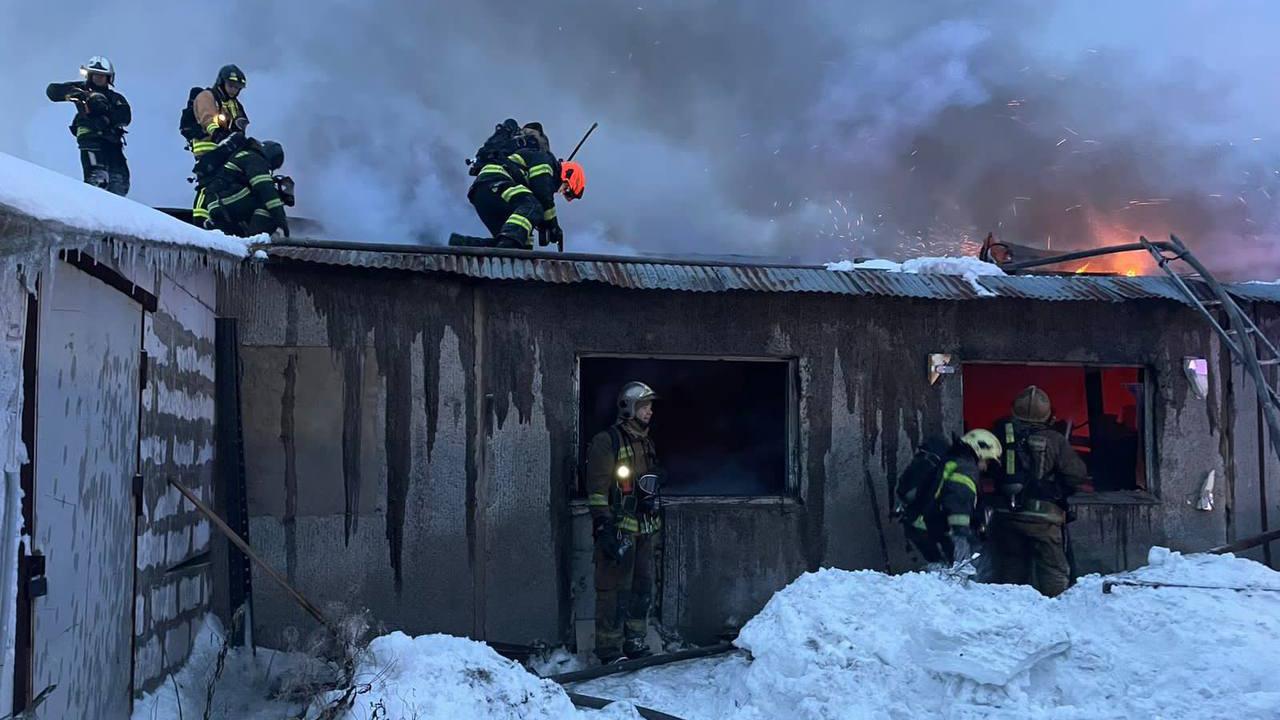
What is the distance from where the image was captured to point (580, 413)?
6.26m

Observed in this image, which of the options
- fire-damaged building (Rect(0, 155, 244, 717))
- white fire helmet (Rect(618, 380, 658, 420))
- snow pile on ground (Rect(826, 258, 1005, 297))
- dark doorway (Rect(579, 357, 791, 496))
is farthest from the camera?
dark doorway (Rect(579, 357, 791, 496))

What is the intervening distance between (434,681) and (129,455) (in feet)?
6.25

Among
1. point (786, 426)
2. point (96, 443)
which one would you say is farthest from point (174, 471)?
point (786, 426)

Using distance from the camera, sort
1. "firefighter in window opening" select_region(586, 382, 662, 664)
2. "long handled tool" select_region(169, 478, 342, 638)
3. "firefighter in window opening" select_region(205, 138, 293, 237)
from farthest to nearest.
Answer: "firefighter in window opening" select_region(205, 138, 293, 237) → "firefighter in window opening" select_region(586, 382, 662, 664) → "long handled tool" select_region(169, 478, 342, 638)

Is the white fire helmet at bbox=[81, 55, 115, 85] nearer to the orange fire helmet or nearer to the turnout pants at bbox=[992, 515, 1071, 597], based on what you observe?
the orange fire helmet

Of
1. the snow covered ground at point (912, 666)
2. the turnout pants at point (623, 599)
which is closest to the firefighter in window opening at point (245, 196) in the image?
the snow covered ground at point (912, 666)

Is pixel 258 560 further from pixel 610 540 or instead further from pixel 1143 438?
pixel 1143 438

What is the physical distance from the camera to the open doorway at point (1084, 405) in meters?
9.50

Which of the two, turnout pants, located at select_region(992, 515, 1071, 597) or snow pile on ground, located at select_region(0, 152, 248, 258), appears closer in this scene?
snow pile on ground, located at select_region(0, 152, 248, 258)

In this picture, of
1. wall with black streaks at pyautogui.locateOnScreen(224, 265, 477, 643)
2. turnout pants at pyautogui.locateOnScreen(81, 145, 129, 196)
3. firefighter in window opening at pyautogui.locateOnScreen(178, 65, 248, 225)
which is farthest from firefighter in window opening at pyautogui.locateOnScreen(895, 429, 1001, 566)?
turnout pants at pyautogui.locateOnScreen(81, 145, 129, 196)

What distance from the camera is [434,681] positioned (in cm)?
463

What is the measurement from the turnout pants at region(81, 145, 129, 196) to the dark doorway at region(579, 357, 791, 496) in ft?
16.7

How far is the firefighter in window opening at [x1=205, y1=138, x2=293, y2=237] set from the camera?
23.7ft

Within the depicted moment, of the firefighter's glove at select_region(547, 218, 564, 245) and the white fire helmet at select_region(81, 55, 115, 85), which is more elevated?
the white fire helmet at select_region(81, 55, 115, 85)
